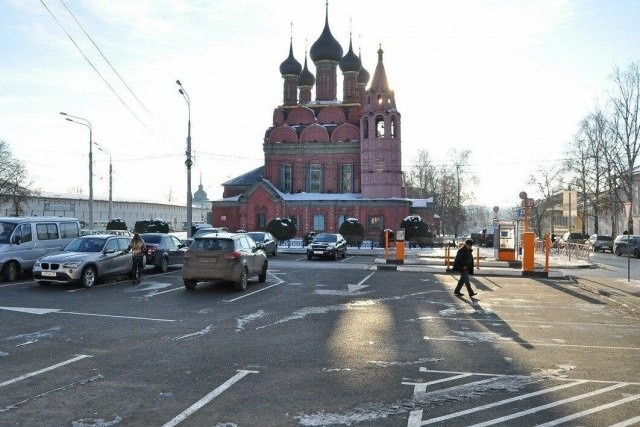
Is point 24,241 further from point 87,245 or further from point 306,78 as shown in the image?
point 306,78

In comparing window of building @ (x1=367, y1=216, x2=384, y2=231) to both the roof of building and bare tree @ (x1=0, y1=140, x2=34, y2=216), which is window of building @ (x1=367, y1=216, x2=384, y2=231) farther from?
bare tree @ (x1=0, y1=140, x2=34, y2=216)

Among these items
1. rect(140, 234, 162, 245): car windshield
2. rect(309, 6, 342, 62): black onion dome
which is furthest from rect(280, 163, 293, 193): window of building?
rect(140, 234, 162, 245): car windshield

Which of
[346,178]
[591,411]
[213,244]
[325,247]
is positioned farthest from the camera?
[346,178]

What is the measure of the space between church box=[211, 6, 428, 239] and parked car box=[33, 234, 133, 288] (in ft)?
120

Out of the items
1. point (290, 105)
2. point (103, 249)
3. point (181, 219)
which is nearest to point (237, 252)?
point (103, 249)

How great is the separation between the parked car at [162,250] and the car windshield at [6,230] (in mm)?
4835

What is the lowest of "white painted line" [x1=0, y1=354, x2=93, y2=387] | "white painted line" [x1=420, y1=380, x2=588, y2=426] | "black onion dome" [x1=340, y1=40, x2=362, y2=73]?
"white painted line" [x1=420, y1=380, x2=588, y2=426]

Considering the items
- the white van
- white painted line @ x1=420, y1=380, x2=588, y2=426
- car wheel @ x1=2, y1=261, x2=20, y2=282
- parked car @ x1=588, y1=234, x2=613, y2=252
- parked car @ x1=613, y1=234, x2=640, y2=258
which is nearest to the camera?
white painted line @ x1=420, y1=380, x2=588, y2=426

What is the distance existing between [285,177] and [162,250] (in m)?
38.7

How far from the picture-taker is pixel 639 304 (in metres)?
14.0

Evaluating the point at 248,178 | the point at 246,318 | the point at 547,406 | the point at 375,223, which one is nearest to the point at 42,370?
the point at 246,318

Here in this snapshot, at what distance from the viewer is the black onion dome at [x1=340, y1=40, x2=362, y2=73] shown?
61844 millimetres

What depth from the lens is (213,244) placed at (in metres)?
15.5

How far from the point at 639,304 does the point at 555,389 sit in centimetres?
910
